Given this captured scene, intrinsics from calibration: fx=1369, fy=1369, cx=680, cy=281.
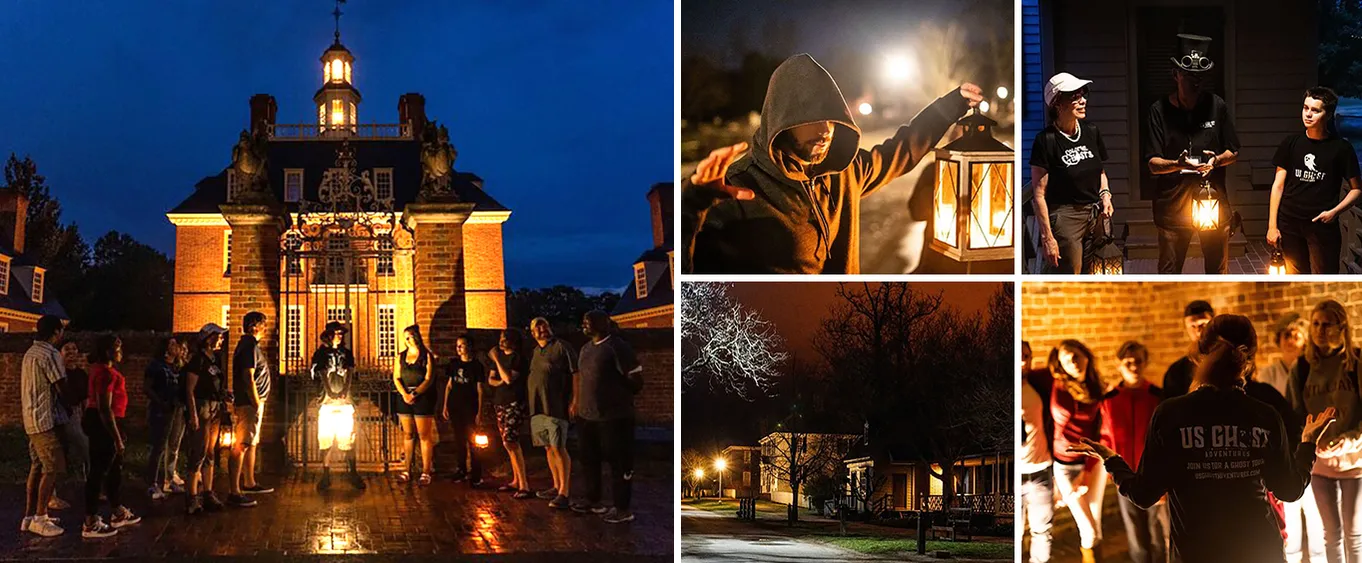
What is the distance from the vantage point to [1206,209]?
621 centimetres

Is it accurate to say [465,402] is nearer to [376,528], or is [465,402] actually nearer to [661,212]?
[376,528]

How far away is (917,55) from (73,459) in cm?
419

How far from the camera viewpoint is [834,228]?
6.31 metres

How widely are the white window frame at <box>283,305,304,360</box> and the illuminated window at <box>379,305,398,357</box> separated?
374 millimetres

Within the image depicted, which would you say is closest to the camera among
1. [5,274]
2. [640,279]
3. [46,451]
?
[46,451]

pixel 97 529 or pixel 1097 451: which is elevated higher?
pixel 1097 451

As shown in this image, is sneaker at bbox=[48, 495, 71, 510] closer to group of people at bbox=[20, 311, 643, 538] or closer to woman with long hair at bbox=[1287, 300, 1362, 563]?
group of people at bbox=[20, 311, 643, 538]

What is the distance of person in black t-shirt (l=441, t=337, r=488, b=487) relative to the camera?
6.45 m

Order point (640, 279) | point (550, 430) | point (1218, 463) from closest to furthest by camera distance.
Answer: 1. point (1218, 463)
2. point (550, 430)
3. point (640, 279)

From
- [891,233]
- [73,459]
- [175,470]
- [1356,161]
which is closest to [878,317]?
[891,233]

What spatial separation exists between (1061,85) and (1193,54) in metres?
0.63

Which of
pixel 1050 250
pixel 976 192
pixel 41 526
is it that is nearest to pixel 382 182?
pixel 41 526

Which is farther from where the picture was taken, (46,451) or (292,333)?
(292,333)

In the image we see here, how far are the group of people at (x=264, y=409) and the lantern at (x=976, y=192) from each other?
1.61 meters
